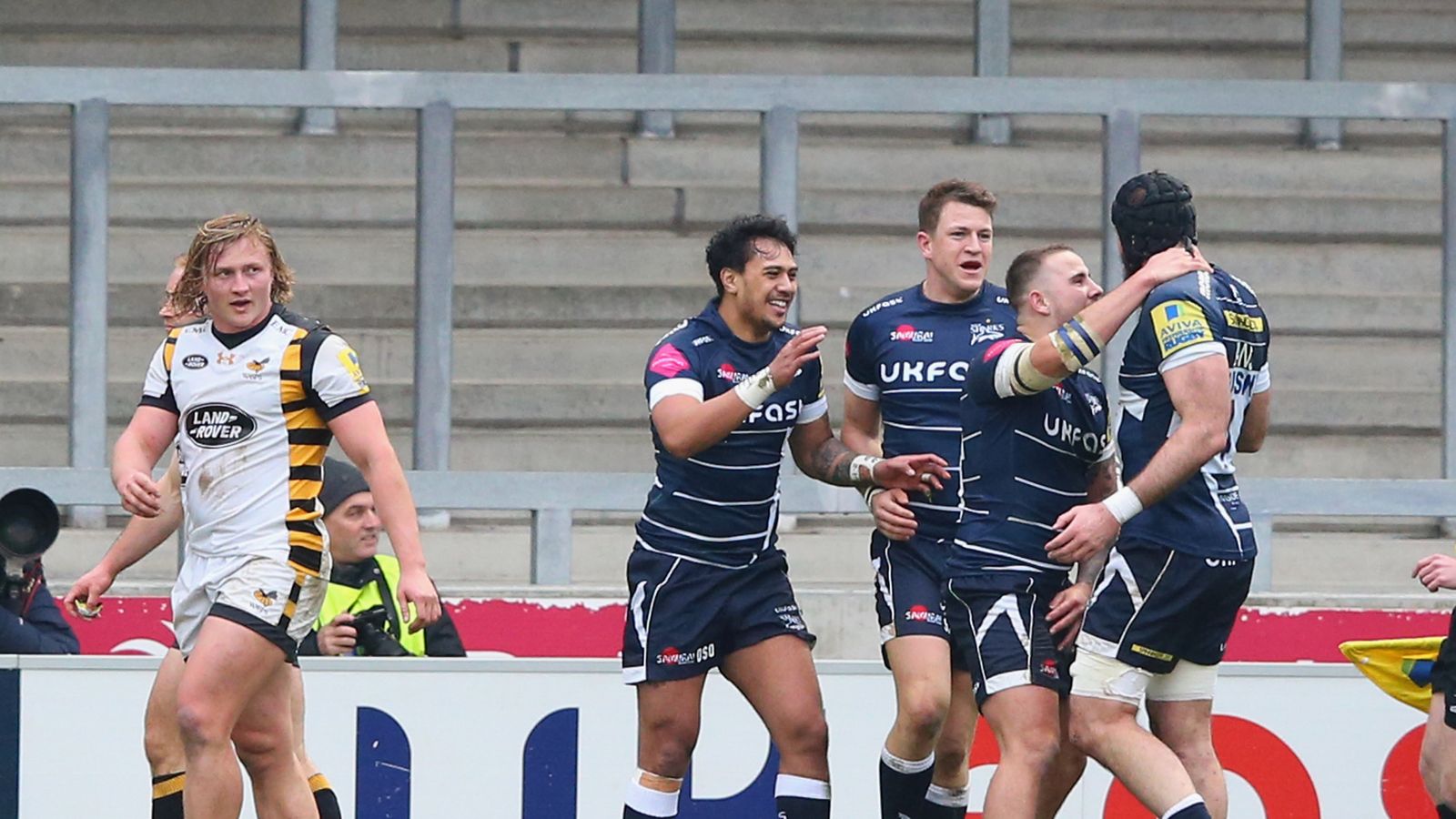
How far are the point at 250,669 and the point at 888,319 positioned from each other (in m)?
2.20

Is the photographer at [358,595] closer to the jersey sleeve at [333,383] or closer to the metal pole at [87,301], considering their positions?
the jersey sleeve at [333,383]

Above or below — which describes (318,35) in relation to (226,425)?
above

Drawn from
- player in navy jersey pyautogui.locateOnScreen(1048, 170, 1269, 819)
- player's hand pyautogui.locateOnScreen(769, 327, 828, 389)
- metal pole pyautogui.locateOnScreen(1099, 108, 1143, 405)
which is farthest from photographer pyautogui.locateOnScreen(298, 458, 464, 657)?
metal pole pyautogui.locateOnScreen(1099, 108, 1143, 405)

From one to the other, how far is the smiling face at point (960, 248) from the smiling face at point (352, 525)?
2253 millimetres

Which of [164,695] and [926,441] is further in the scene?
[926,441]

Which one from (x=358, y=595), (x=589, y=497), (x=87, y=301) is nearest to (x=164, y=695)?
(x=358, y=595)

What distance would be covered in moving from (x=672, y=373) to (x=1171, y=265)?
1483mm

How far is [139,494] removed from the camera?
5988 mm

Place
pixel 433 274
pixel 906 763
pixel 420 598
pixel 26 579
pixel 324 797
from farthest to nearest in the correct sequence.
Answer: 1. pixel 433 274
2. pixel 26 579
3. pixel 324 797
4. pixel 906 763
5. pixel 420 598

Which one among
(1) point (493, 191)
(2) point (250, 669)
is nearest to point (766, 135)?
(1) point (493, 191)

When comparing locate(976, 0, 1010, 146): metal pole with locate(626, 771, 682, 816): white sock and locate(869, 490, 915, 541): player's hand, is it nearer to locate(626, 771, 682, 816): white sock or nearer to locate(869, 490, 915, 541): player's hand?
locate(869, 490, 915, 541): player's hand

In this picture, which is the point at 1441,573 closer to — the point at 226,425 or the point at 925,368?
the point at 925,368

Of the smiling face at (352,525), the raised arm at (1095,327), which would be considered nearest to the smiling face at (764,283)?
the raised arm at (1095,327)

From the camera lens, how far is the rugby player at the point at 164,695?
255 inches
